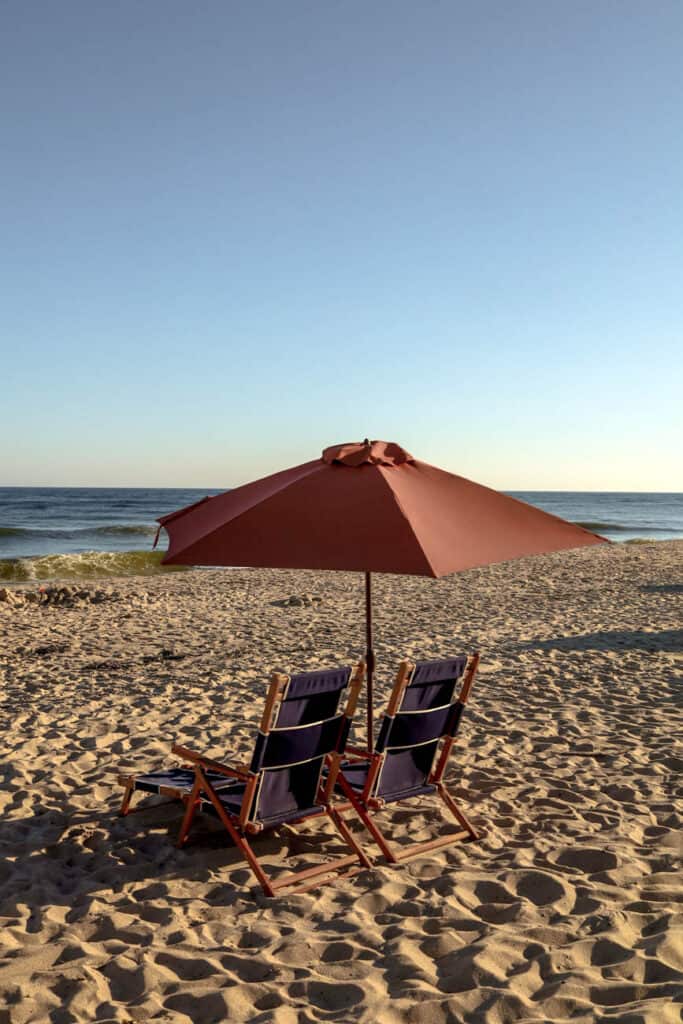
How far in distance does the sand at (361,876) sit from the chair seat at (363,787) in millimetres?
277

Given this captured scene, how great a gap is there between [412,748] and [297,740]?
689 mm

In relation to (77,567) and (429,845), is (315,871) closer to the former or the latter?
(429,845)

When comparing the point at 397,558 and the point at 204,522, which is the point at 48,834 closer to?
the point at 204,522

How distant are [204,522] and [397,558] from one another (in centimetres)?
120

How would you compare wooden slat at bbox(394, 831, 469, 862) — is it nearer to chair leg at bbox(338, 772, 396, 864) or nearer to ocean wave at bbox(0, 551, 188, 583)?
chair leg at bbox(338, 772, 396, 864)

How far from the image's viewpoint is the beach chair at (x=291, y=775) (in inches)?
147

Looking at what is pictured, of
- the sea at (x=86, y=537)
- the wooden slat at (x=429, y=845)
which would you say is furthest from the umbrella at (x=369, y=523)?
the sea at (x=86, y=537)

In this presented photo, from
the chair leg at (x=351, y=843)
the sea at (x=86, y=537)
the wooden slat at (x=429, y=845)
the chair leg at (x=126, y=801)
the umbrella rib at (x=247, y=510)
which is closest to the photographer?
the umbrella rib at (x=247, y=510)

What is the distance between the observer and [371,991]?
113 inches

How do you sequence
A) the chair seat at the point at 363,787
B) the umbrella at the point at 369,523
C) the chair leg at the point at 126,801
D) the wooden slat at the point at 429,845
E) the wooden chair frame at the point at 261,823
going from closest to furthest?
the umbrella at the point at 369,523 < the wooden chair frame at the point at 261,823 < the wooden slat at the point at 429,845 < the chair seat at the point at 363,787 < the chair leg at the point at 126,801

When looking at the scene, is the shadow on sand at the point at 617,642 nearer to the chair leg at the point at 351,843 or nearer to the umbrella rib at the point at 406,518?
the chair leg at the point at 351,843

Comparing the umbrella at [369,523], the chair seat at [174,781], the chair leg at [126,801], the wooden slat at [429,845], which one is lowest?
the wooden slat at [429,845]

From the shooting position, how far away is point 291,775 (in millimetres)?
3932

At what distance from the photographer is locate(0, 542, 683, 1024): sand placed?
2857 mm
